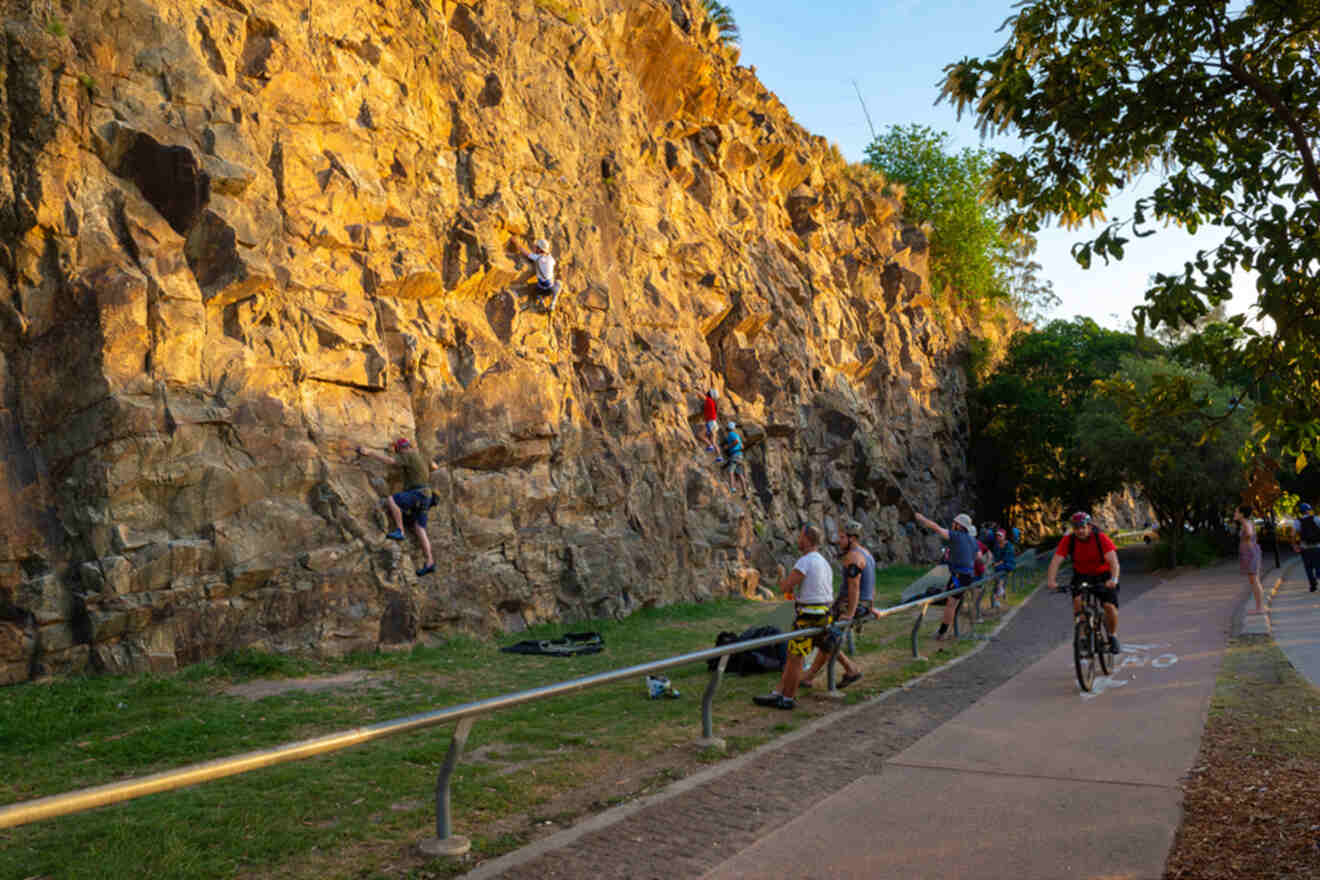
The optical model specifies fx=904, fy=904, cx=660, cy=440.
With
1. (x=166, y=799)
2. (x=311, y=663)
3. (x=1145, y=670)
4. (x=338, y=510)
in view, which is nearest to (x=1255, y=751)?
(x=1145, y=670)

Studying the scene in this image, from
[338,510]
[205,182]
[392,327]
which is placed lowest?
[338,510]

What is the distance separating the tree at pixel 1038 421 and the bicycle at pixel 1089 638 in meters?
33.4

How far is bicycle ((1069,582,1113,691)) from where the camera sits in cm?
952

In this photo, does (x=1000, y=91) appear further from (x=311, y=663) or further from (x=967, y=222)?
(x=967, y=222)

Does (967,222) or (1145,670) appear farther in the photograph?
(967,222)

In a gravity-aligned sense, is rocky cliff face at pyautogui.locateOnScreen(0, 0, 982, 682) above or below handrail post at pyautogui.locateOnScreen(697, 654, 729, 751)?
above

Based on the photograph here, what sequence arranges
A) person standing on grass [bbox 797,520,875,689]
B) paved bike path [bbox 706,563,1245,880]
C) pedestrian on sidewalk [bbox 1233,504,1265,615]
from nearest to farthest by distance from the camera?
paved bike path [bbox 706,563,1245,880], person standing on grass [bbox 797,520,875,689], pedestrian on sidewalk [bbox 1233,504,1265,615]

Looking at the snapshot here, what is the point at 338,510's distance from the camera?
13.4m

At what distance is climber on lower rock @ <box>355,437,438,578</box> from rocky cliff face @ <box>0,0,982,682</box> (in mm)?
332

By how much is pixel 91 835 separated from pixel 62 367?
7981mm

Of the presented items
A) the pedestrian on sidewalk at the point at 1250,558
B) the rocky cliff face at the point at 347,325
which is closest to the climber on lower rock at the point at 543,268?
the rocky cliff face at the point at 347,325

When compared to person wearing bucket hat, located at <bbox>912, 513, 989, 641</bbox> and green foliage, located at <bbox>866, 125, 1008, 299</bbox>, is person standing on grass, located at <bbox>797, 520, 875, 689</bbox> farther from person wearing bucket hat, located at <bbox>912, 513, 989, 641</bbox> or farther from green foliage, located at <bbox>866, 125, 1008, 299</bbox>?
green foliage, located at <bbox>866, 125, 1008, 299</bbox>

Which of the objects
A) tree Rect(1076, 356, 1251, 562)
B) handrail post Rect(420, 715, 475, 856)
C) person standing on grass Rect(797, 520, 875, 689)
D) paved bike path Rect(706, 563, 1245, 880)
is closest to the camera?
paved bike path Rect(706, 563, 1245, 880)

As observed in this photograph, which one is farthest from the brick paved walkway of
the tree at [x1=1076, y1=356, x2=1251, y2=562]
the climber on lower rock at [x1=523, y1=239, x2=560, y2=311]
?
the tree at [x1=1076, y1=356, x2=1251, y2=562]
